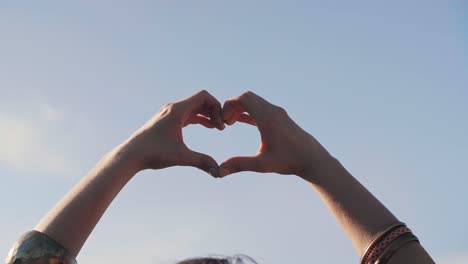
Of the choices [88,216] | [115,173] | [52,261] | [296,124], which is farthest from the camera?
[296,124]

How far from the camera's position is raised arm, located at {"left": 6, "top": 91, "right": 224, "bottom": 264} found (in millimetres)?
4059

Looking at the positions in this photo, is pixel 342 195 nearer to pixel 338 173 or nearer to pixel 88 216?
pixel 338 173

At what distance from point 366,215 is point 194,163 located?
1234 millimetres

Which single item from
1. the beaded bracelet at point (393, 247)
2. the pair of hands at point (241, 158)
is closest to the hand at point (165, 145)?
the pair of hands at point (241, 158)

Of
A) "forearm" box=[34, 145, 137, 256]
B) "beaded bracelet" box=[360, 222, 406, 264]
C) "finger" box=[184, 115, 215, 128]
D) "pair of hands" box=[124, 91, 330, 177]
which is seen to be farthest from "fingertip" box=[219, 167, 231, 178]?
"beaded bracelet" box=[360, 222, 406, 264]

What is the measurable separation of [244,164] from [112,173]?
968 millimetres

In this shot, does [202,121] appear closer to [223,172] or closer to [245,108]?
[245,108]

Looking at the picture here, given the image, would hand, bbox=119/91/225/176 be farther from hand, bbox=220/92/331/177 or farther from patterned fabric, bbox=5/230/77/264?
patterned fabric, bbox=5/230/77/264

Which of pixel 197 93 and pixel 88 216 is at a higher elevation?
pixel 197 93

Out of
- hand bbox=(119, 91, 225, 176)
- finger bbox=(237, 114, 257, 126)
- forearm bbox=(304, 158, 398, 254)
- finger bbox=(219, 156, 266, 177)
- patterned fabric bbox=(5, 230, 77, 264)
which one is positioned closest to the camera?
patterned fabric bbox=(5, 230, 77, 264)

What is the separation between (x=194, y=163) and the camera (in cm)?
486

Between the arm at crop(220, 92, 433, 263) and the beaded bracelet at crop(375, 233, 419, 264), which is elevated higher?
the arm at crop(220, 92, 433, 263)

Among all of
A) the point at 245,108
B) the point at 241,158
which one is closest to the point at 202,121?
the point at 245,108

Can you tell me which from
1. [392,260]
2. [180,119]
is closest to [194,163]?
[180,119]
